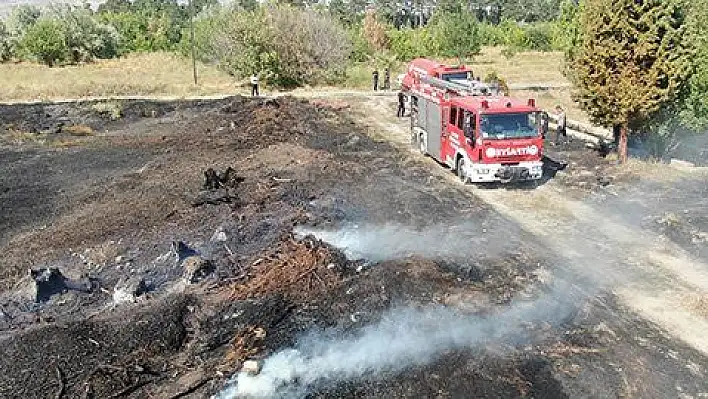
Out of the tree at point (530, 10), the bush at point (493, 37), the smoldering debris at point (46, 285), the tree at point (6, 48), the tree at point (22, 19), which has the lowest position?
the smoldering debris at point (46, 285)

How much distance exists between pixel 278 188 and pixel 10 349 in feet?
31.7

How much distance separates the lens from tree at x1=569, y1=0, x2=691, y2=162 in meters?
18.7

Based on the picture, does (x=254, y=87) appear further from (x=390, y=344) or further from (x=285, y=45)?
(x=390, y=344)

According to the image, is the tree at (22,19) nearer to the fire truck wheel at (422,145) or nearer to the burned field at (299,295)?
the burned field at (299,295)

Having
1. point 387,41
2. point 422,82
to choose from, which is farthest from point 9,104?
point 387,41

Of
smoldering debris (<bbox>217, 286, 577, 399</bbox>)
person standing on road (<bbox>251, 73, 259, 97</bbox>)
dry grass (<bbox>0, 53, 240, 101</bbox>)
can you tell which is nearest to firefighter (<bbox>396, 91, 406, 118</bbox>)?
person standing on road (<bbox>251, 73, 259, 97</bbox>)

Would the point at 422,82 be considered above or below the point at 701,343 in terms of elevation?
above

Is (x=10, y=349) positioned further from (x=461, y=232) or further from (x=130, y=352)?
(x=461, y=232)

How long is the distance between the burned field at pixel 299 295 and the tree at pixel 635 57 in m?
2.69

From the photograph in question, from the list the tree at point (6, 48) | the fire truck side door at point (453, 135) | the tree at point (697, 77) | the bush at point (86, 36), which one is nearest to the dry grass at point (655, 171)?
the tree at point (697, 77)

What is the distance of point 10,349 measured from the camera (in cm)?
984

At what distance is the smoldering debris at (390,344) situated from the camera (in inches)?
369

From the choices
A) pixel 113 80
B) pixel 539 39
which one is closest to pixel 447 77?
pixel 113 80

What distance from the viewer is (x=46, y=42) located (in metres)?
54.7
